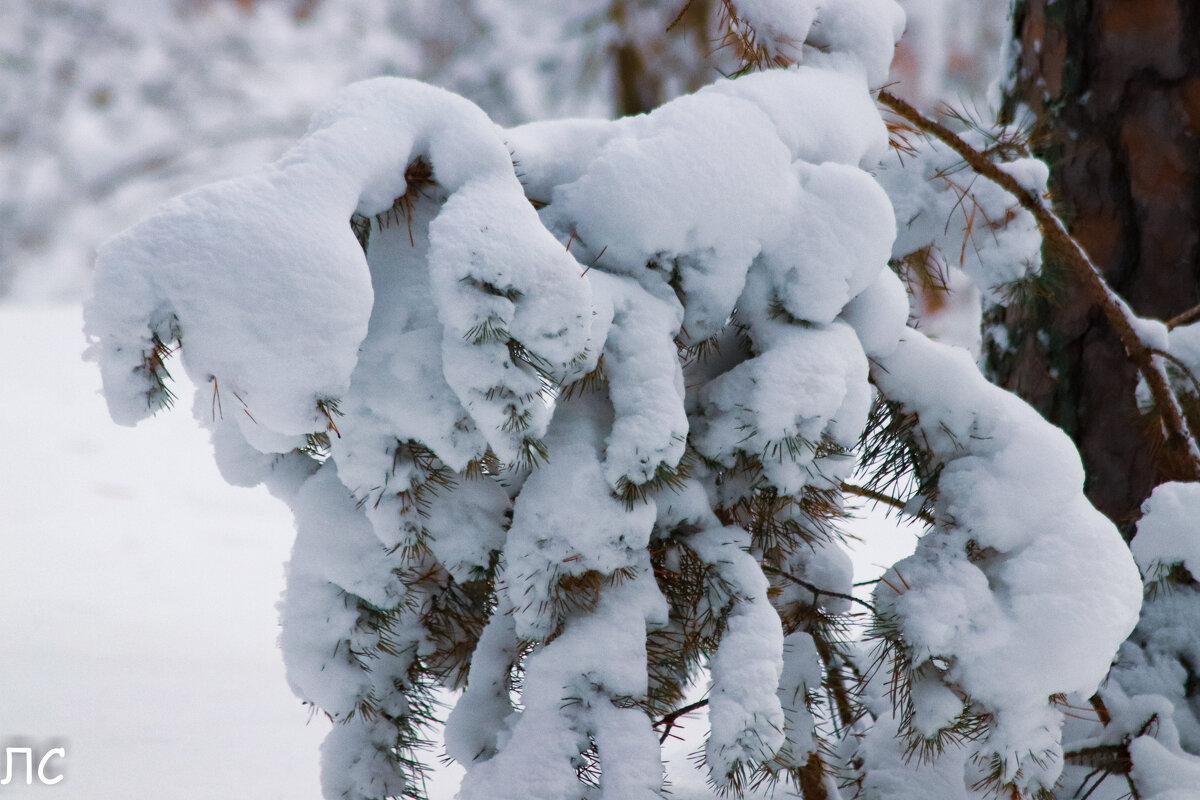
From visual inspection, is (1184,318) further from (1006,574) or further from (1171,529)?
(1006,574)

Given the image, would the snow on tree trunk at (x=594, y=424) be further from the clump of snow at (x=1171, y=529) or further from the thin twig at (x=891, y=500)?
the clump of snow at (x=1171, y=529)

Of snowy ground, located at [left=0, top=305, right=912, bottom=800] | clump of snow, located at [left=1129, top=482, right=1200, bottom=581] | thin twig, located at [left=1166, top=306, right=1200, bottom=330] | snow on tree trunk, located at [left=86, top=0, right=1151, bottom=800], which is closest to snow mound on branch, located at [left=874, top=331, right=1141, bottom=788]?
snow on tree trunk, located at [left=86, top=0, right=1151, bottom=800]

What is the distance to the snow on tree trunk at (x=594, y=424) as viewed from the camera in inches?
32.9

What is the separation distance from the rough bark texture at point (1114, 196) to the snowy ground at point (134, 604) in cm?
158

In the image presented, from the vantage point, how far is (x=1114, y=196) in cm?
183

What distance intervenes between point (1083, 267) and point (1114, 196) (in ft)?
1.95

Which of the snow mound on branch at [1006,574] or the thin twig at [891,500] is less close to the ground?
the thin twig at [891,500]

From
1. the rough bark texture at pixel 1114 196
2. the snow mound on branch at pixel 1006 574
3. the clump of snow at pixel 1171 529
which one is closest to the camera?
the snow mound on branch at pixel 1006 574

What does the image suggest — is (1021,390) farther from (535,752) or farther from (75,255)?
(75,255)

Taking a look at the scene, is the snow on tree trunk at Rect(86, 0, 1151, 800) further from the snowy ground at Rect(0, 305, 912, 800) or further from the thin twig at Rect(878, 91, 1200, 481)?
the snowy ground at Rect(0, 305, 912, 800)

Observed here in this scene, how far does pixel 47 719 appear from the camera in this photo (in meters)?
2.19

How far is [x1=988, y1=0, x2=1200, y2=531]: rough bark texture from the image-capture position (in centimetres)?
177

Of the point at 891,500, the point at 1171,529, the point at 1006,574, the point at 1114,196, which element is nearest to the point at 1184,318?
the point at 1114,196

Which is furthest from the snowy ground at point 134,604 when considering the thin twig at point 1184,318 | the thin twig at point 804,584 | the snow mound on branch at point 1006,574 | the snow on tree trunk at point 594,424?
the thin twig at point 1184,318
